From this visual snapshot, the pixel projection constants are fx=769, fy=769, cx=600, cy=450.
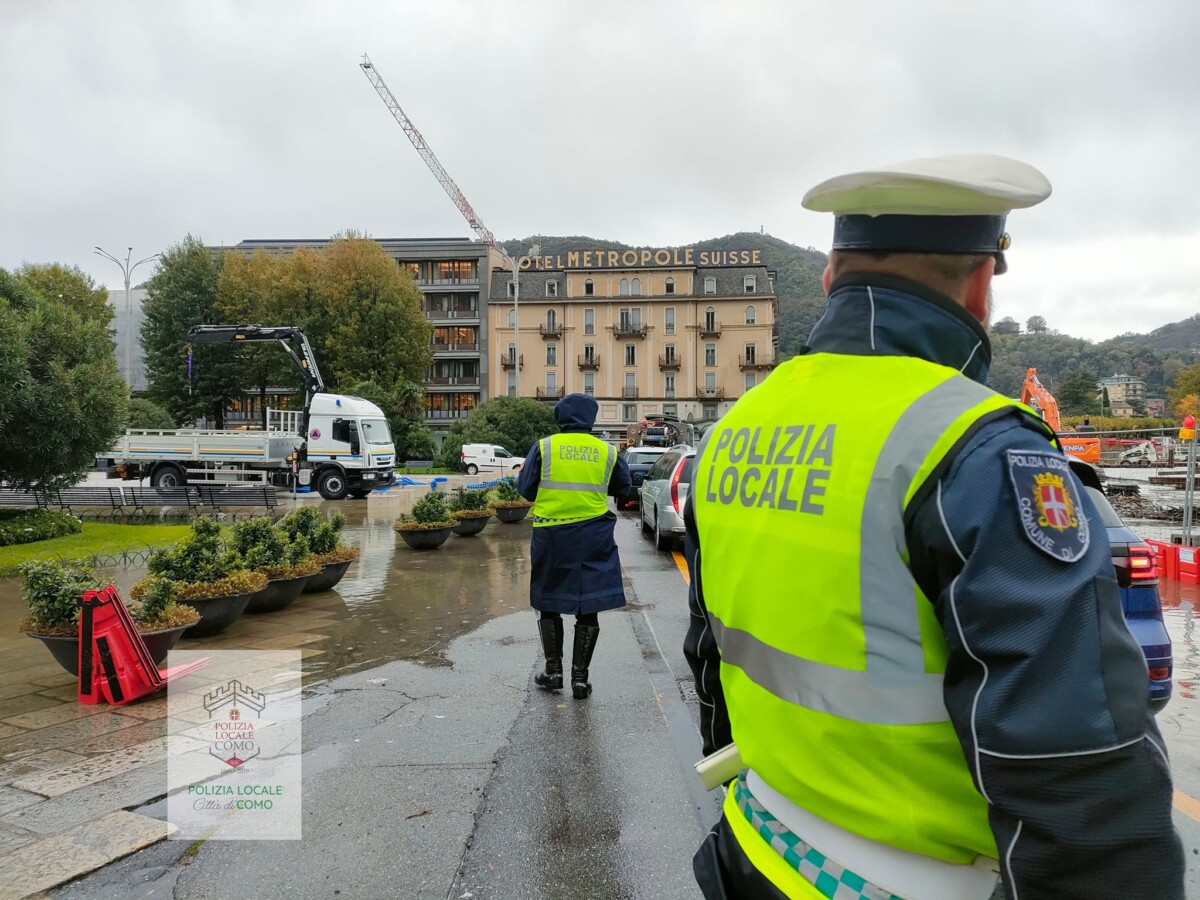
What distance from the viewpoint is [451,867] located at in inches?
121

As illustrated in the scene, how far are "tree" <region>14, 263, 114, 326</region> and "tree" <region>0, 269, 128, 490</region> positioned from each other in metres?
35.7

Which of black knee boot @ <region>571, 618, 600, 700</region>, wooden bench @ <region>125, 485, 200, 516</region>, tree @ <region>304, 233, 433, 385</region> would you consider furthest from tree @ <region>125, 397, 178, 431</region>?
black knee boot @ <region>571, 618, 600, 700</region>

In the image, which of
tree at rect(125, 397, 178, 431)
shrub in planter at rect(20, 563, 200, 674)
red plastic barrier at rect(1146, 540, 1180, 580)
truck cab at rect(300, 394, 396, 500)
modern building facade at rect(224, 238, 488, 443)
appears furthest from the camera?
modern building facade at rect(224, 238, 488, 443)

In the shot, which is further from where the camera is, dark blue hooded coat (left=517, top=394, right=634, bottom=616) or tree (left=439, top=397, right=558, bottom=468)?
tree (left=439, top=397, right=558, bottom=468)

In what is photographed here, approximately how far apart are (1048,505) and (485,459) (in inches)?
1393

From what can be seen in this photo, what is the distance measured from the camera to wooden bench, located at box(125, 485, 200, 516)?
17.5m

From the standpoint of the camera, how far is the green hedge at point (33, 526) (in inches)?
472

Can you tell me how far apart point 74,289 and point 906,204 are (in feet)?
177

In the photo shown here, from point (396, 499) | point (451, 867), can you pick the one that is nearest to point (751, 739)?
point (451, 867)

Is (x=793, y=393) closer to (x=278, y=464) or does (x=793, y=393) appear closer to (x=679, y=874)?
(x=679, y=874)

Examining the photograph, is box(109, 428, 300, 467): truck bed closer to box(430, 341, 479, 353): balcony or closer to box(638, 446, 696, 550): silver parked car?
box(638, 446, 696, 550): silver parked car

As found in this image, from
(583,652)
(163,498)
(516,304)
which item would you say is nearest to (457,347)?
(516,304)

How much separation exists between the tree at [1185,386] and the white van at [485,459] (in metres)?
50.0

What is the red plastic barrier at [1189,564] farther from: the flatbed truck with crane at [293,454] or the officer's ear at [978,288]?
the flatbed truck with crane at [293,454]
